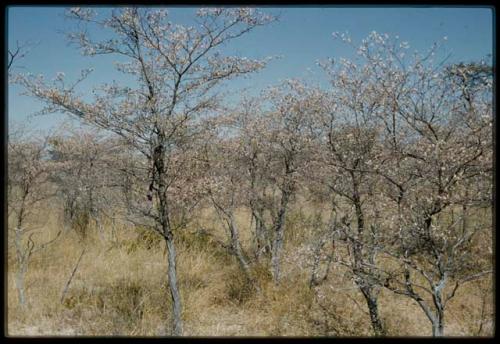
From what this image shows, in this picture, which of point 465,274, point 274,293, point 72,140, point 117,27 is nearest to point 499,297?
point 465,274

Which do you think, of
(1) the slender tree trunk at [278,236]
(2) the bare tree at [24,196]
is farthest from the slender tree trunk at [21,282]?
(1) the slender tree trunk at [278,236]

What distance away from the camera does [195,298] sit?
11.8ft

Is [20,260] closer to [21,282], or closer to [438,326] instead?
[21,282]

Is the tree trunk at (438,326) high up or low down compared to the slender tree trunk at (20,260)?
down

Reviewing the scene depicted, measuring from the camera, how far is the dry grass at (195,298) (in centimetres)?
280

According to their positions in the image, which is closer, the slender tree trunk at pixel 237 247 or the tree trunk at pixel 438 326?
the tree trunk at pixel 438 326

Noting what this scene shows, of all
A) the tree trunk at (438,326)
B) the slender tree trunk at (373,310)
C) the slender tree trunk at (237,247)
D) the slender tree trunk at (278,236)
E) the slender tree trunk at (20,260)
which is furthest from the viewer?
the slender tree trunk at (237,247)

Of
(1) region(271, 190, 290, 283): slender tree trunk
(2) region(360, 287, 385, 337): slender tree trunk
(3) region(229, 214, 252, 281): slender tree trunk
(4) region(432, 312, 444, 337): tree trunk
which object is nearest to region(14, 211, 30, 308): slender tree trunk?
(3) region(229, 214, 252, 281): slender tree trunk

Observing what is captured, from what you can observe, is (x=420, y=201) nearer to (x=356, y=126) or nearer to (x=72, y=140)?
(x=356, y=126)

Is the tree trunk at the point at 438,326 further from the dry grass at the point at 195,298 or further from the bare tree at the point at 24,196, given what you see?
the bare tree at the point at 24,196

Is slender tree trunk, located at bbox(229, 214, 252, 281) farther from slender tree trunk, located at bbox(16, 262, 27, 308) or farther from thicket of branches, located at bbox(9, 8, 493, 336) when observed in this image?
slender tree trunk, located at bbox(16, 262, 27, 308)

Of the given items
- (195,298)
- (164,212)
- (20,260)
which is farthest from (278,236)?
(20,260)

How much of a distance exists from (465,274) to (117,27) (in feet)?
9.82

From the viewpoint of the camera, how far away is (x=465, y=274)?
271 centimetres
